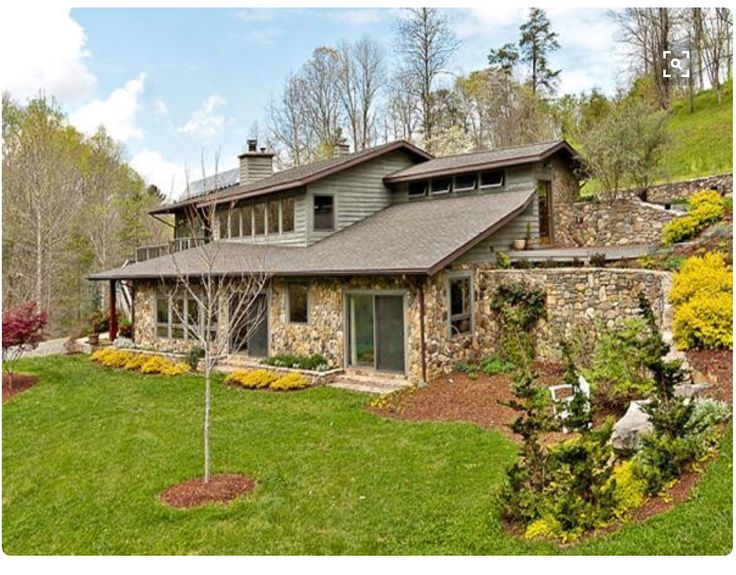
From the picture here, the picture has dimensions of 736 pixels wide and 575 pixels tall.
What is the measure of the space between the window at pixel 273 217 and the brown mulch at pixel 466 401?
24.1ft

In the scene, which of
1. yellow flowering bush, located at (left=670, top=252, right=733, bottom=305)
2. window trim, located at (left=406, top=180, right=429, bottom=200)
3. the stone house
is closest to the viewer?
yellow flowering bush, located at (left=670, top=252, right=733, bottom=305)

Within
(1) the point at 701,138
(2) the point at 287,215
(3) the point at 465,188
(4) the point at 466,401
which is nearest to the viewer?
(4) the point at 466,401

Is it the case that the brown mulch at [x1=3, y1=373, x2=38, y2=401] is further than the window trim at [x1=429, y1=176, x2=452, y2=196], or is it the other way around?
the window trim at [x1=429, y1=176, x2=452, y2=196]

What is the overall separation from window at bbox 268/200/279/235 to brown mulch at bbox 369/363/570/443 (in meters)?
7.35

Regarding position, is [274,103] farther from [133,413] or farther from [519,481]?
[519,481]

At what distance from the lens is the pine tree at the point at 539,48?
2858 cm

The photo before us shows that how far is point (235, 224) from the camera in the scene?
57.3 feet

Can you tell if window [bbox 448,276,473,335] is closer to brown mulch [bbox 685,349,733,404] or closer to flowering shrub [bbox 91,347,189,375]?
brown mulch [bbox 685,349,733,404]

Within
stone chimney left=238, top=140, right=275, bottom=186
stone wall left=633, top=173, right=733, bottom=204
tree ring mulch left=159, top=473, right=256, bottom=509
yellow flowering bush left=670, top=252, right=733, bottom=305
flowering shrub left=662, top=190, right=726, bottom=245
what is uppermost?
stone chimney left=238, top=140, right=275, bottom=186

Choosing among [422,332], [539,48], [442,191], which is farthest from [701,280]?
[539,48]

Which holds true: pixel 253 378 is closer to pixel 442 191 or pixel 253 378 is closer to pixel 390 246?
pixel 390 246

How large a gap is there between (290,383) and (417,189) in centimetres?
752

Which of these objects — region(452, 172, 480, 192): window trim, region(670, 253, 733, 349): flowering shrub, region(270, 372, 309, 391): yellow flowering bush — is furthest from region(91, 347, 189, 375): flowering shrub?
region(670, 253, 733, 349): flowering shrub

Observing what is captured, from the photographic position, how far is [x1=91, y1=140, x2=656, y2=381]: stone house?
10.9 metres
